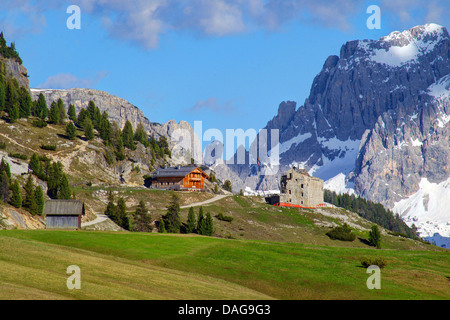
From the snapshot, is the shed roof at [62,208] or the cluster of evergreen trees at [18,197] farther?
the cluster of evergreen trees at [18,197]

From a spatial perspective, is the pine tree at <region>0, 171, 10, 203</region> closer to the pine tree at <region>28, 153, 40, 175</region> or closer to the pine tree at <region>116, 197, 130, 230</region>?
the pine tree at <region>116, 197, 130, 230</region>

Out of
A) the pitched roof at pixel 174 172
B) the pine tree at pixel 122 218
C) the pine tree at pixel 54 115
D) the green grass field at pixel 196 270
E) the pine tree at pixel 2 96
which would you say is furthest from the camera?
the pine tree at pixel 54 115

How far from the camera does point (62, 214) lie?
76.9 m

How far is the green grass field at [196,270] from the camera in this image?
119 ft

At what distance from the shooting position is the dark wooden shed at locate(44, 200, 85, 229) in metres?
76.9

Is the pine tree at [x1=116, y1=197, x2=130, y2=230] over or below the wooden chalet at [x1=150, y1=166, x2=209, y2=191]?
below

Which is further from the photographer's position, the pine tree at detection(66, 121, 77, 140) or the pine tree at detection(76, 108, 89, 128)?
the pine tree at detection(76, 108, 89, 128)

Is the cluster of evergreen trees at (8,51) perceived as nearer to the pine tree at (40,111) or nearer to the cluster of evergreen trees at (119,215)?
the pine tree at (40,111)

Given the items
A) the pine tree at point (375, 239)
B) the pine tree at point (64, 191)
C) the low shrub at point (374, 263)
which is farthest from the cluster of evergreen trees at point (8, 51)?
the low shrub at point (374, 263)

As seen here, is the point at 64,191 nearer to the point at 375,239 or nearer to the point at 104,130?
the point at 375,239

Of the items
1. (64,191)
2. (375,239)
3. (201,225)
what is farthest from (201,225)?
(375,239)

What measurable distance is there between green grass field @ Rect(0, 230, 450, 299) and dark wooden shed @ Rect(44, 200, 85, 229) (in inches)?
475

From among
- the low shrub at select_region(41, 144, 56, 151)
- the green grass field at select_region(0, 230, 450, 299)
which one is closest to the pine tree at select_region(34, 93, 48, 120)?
the low shrub at select_region(41, 144, 56, 151)

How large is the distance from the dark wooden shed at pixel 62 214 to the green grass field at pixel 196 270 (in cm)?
1208
